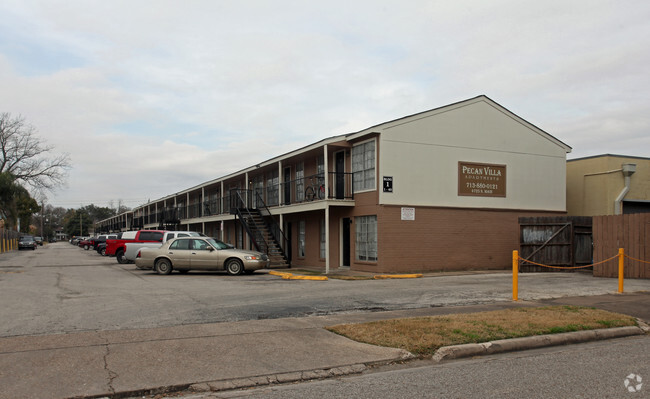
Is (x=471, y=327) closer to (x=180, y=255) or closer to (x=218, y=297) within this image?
(x=218, y=297)

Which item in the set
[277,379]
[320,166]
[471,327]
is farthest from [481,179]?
[277,379]

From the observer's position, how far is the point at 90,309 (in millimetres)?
10797

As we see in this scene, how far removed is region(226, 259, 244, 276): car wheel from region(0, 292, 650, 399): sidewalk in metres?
10.9

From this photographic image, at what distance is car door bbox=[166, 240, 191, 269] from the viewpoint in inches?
801

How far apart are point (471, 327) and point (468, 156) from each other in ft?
47.3

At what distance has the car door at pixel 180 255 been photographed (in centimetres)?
2034

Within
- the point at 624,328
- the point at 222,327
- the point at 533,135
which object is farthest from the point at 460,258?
the point at 222,327

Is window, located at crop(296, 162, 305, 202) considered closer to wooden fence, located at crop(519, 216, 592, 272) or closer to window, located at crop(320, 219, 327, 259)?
window, located at crop(320, 219, 327, 259)

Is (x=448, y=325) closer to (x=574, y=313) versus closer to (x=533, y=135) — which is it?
(x=574, y=313)

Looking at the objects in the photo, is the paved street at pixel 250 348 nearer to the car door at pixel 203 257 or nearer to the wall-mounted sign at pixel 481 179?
the car door at pixel 203 257

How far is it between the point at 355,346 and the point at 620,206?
20701mm

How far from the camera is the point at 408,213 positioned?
2027cm

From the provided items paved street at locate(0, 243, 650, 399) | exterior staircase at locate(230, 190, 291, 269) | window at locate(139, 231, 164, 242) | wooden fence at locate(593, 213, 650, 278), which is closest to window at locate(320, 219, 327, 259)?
exterior staircase at locate(230, 190, 291, 269)

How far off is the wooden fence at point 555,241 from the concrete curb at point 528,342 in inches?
473
